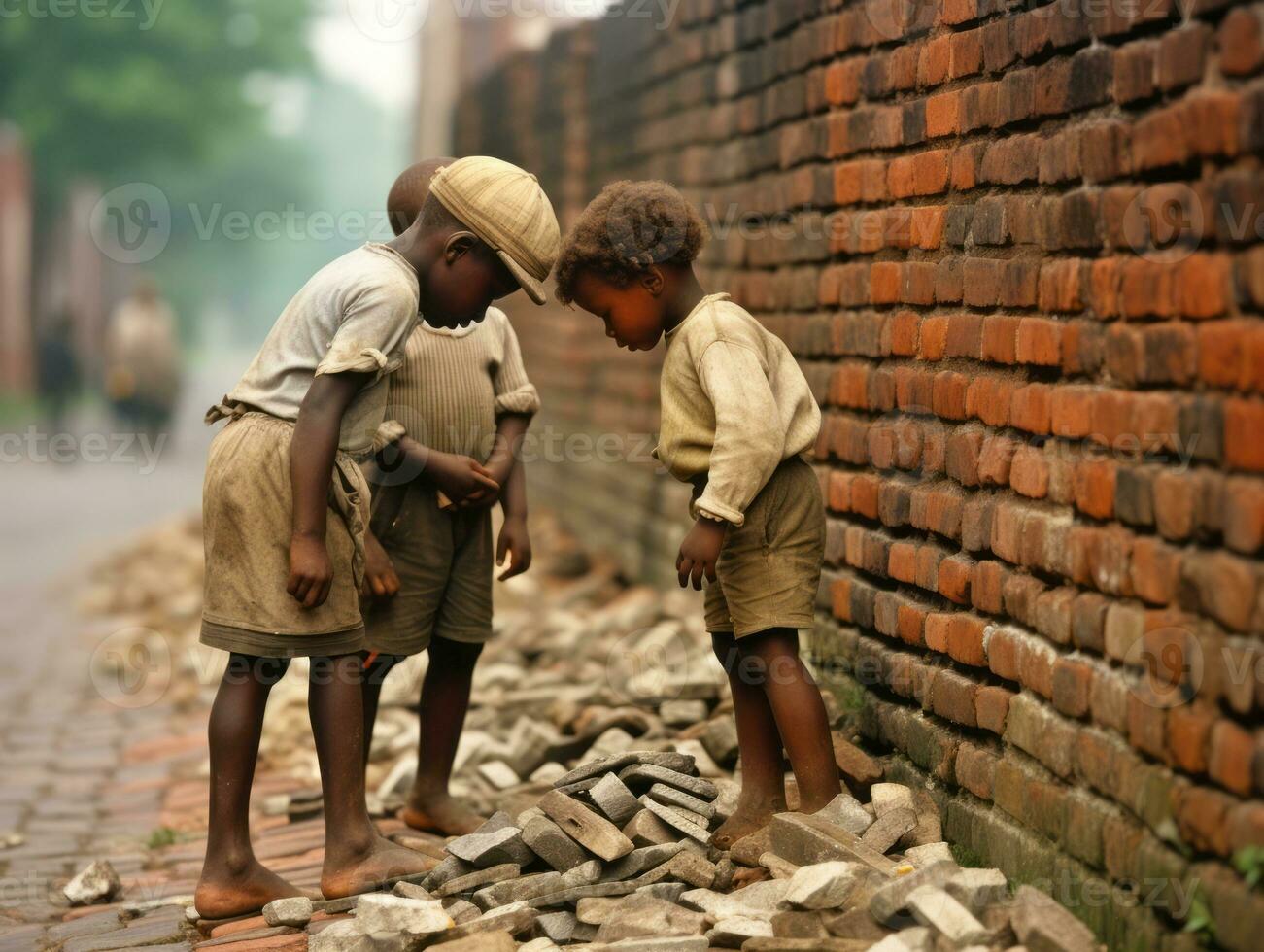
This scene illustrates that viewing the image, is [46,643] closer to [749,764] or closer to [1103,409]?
[749,764]

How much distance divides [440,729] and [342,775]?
63 cm

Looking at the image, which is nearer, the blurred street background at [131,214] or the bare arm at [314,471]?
the bare arm at [314,471]

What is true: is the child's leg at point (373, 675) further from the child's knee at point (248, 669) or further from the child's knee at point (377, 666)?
the child's knee at point (248, 669)

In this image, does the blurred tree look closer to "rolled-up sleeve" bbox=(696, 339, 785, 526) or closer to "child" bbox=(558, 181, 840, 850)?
"child" bbox=(558, 181, 840, 850)

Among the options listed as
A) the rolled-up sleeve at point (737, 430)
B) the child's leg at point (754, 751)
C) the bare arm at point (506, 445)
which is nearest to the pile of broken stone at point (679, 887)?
the child's leg at point (754, 751)

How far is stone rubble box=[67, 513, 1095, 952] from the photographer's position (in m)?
2.96

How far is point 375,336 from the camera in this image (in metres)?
3.53

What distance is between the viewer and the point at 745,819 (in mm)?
3650

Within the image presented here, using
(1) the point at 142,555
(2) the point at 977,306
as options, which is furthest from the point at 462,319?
(1) the point at 142,555

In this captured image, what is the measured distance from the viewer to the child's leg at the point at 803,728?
3.56 m

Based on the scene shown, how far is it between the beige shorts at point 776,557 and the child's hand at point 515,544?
72 centimetres

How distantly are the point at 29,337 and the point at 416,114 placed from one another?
19.4 metres

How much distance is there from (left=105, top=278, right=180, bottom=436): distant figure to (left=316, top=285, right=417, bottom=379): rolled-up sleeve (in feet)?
46.6

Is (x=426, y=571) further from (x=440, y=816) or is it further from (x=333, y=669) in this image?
(x=440, y=816)
